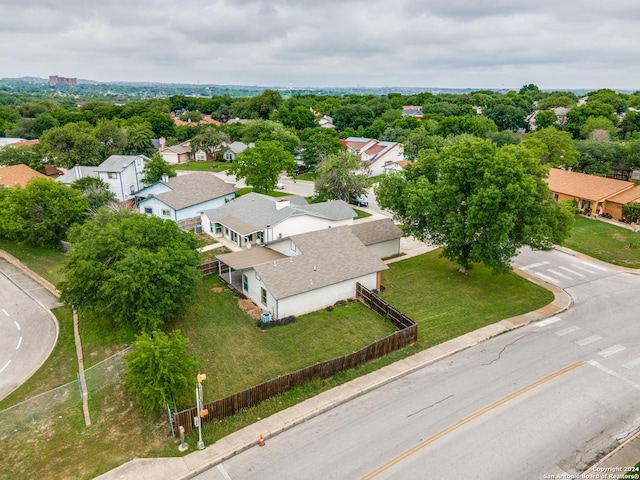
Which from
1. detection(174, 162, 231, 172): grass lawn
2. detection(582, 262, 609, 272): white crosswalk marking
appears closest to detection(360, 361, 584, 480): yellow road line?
detection(582, 262, 609, 272): white crosswalk marking

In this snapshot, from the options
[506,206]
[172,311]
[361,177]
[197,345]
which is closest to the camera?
[197,345]

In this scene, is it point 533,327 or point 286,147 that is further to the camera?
point 286,147

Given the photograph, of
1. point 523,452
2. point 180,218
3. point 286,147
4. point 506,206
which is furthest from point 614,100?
point 523,452

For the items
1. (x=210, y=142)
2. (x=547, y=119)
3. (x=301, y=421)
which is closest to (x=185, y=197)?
(x=301, y=421)

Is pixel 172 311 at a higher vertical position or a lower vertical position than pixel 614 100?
lower

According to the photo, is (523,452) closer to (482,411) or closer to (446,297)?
(482,411)

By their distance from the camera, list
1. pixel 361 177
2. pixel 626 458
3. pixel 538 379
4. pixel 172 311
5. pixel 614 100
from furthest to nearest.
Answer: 1. pixel 614 100
2. pixel 361 177
3. pixel 172 311
4. pixel 538 379
5. pixel 626 458
